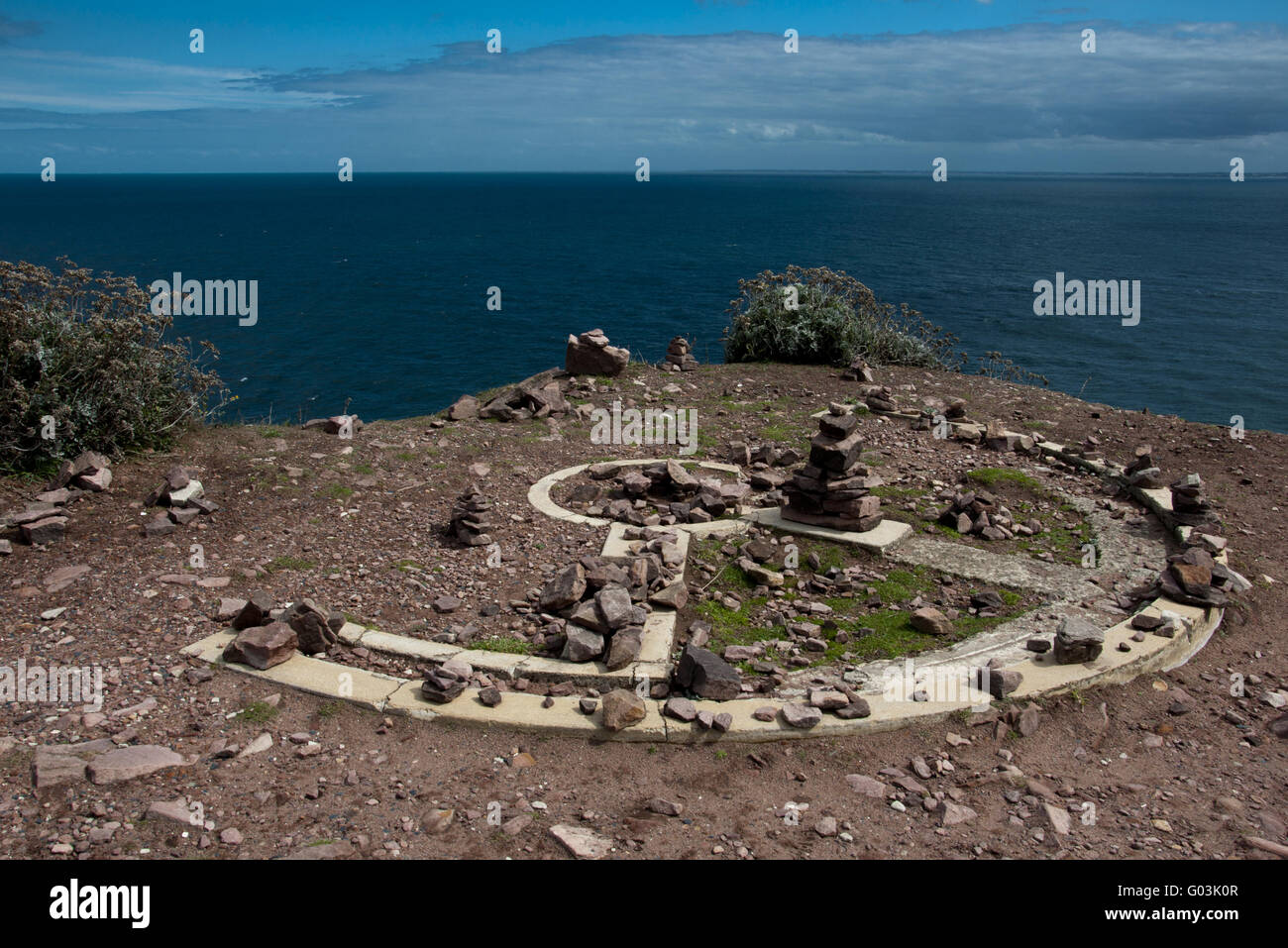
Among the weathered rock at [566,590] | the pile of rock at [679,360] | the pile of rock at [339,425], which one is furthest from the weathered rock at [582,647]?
the pile of rock at [679,360]

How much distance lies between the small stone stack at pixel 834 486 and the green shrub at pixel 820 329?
801 centimetres

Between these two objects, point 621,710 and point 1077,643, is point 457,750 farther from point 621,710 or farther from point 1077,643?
point 1077,643

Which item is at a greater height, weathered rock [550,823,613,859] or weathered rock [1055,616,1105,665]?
weathered rock [1055,616,1105,665]

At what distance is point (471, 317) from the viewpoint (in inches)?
1716

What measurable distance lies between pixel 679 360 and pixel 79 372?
31.4 ft

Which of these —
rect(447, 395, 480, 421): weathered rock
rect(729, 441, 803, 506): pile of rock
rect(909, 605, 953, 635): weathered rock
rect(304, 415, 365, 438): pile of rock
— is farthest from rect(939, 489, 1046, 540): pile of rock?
rect(304, 415, 365, 438): pile of rock

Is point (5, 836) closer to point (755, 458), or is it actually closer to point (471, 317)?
point (755, 458)

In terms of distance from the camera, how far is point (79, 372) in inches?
396

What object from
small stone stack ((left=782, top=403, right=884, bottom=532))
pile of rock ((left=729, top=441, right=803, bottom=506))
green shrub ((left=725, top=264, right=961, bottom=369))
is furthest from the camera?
green shrub ((left=725, top=264, right=961, bottom=369))

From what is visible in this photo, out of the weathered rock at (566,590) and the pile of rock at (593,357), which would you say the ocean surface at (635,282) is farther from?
the weathered rock at (566,590)

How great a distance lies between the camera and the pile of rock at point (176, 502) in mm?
8633

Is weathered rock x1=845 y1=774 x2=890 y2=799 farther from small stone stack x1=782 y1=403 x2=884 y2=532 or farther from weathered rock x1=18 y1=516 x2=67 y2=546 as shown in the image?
weathered rock x1=18 y1=516 x2=67 y2=546

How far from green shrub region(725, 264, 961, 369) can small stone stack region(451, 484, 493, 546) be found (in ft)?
31.9

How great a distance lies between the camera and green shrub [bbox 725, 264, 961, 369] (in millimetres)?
17109
